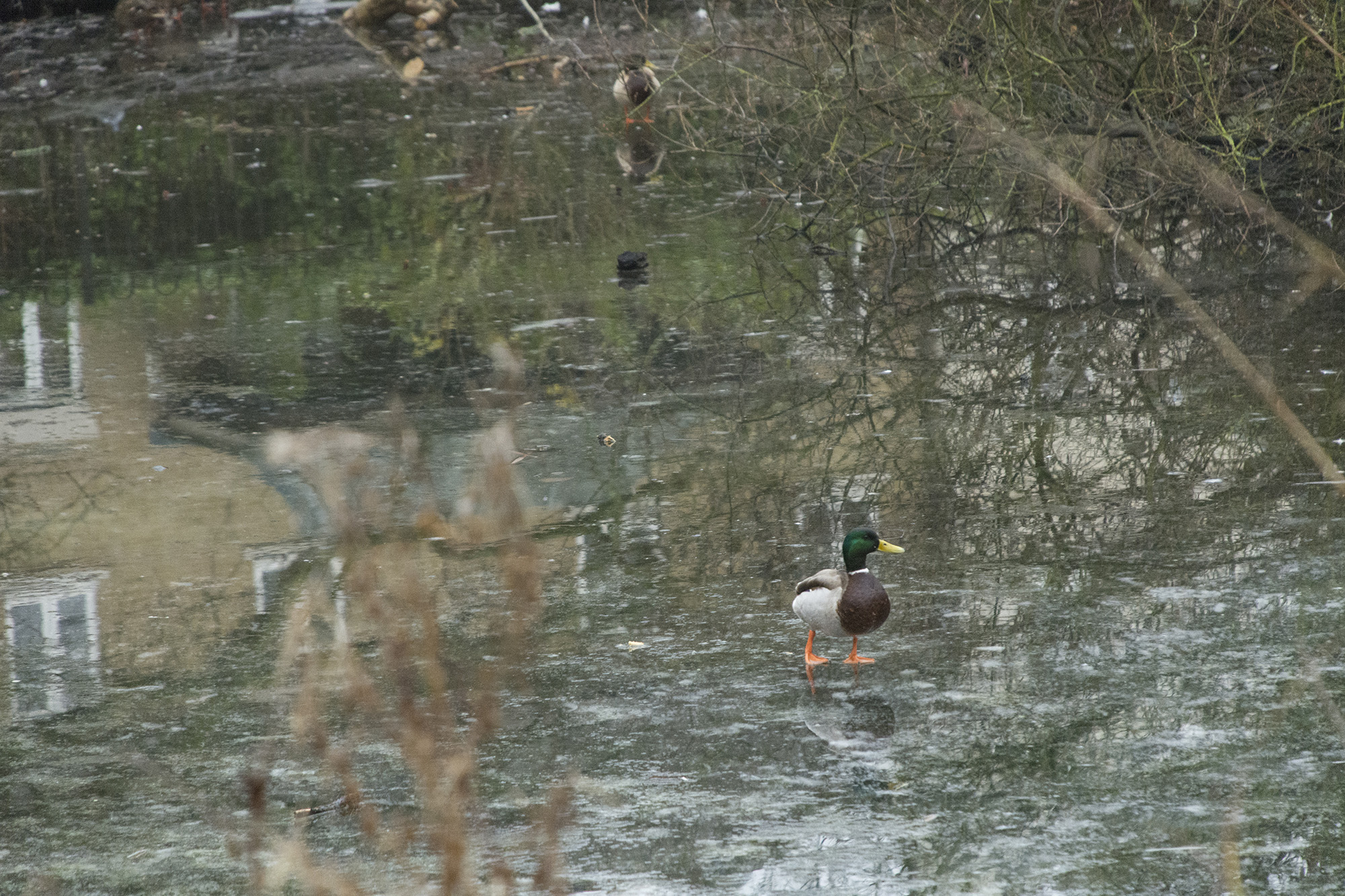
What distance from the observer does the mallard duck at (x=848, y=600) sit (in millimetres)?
4664

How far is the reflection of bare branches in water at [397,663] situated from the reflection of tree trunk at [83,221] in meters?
3.99

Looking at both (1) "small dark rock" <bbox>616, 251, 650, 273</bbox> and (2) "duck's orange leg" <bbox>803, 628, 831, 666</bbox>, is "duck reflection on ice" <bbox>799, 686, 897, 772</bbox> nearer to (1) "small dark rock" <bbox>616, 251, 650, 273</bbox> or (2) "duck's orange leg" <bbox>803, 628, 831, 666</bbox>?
(2) "duck's orange leg" <bbox>803, 628, 831, 666</bbox>

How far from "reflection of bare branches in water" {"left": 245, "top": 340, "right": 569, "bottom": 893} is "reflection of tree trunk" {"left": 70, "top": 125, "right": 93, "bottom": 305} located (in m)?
3.99

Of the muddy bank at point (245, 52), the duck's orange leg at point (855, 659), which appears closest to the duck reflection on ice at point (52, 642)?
the duck's orange leg at point (855, 659)

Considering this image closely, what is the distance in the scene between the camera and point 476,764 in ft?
14.0

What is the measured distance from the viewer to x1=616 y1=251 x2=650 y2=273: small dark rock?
10.2 metres

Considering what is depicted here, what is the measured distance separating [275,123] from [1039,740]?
47.6ft

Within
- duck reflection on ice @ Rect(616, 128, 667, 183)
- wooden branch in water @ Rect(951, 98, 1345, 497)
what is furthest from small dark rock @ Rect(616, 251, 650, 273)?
duck reflection on ice @ Rect(616, 128, 667, 183)

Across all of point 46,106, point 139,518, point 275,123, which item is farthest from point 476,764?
point 46,106

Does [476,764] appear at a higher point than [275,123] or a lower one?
lower

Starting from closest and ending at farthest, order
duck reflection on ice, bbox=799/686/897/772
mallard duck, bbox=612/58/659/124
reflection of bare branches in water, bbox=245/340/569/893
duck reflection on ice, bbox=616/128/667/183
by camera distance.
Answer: reflection of bare branches in water, bbox=245/340/569/893 → duck reflection on ice, bbox=799/686/897/772 → duck reflection on ice, bbox=616/128/667/183 → mallard duck, bbox=612/58/659/124

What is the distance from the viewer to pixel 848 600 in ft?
15.3

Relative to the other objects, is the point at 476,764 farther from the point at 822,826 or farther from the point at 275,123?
the point at 275,123

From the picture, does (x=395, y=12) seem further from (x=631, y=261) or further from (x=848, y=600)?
(x=848, y=600)
